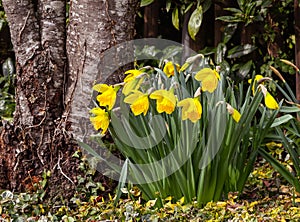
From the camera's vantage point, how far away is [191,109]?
6.41 feet

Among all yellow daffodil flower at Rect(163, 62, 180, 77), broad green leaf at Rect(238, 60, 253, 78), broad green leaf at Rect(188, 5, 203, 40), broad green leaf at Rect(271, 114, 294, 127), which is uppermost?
broad green leaf at Rect(188, 5, 203, 40)

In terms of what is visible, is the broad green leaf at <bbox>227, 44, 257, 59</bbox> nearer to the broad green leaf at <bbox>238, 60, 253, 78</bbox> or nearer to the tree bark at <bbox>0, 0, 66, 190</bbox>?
the broad green leaf at <bbox>238, 60, 253, 78</bbox>

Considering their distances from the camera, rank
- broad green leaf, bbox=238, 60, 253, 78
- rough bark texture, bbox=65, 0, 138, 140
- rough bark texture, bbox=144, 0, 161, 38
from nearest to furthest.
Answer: rough bark texture, bbox=65, 0, 138, 140 < broad green leaf, bbox=238, 60, 253, 78 < rough bark texture, bbox=144, 0, 161, 38

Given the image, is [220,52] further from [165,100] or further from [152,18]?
[165,100]

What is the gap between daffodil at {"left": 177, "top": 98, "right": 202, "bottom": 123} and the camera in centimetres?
196

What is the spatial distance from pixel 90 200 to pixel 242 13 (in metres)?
1.30

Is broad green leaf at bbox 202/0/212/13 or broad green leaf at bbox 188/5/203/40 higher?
broad green leaf at bbox 202/0/212/13

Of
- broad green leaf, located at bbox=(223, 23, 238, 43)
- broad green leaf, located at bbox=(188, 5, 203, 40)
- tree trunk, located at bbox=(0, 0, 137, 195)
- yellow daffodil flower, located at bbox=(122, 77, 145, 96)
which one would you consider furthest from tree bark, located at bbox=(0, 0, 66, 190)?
broad green leaf, located at bbox=(223, 23, 238, 43)

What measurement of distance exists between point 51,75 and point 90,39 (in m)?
0.25

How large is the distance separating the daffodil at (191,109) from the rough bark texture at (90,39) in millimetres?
628

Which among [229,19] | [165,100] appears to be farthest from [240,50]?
[165,100]

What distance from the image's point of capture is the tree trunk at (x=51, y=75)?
249cm

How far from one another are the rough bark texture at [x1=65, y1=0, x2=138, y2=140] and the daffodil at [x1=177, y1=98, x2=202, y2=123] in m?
0.63

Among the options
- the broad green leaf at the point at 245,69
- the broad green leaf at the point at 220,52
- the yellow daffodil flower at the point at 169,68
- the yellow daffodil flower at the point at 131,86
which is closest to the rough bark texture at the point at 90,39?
the yellow daffodil flower at the point at 169,68
